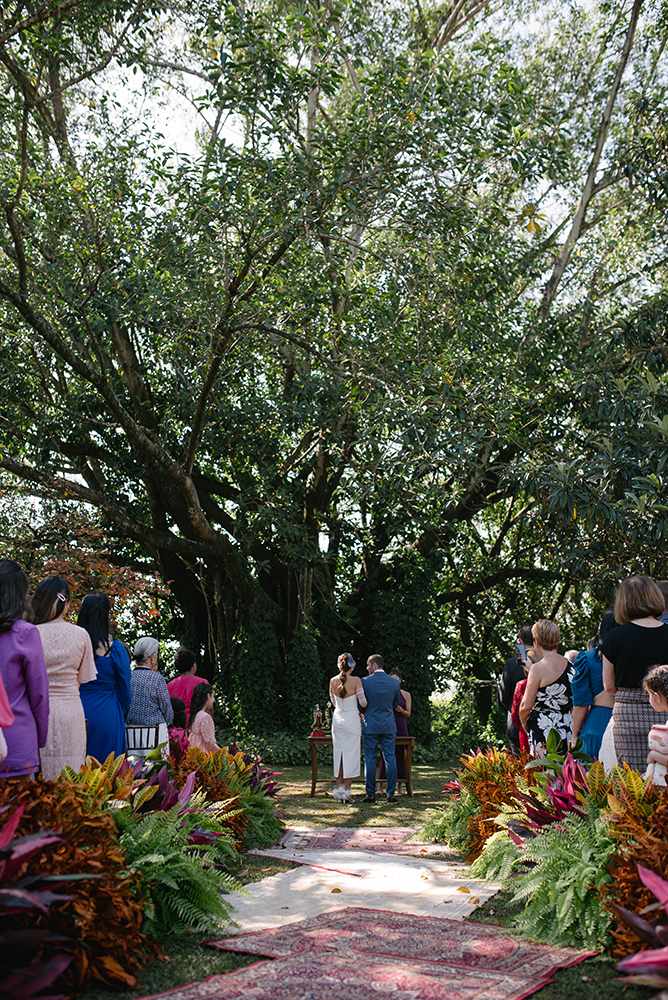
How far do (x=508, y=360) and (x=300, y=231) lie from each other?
5348 mm

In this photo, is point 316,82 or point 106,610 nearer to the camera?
point 106,610

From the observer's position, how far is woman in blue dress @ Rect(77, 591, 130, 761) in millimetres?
5695

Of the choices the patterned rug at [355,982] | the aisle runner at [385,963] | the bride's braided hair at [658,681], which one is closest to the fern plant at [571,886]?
the aisle runner at [385,963]

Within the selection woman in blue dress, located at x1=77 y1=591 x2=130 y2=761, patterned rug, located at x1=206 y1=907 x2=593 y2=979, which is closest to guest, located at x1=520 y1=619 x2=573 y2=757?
patterned rug, located at x1=206 y1=907 x2=593 y2=979

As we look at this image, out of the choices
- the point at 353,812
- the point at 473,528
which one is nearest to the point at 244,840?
the point at 353,812

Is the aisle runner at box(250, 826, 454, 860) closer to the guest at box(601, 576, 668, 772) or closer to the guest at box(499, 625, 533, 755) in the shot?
the guest at box(499, 625, 533, 755)

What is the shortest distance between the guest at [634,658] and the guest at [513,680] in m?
2.66

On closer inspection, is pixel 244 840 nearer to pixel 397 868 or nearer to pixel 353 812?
pixel 397 868

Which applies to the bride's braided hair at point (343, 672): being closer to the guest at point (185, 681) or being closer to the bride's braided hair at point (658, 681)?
the guest at point (185, 681)

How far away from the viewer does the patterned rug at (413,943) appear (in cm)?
393

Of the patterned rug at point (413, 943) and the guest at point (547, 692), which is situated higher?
the guest at point (547, 692)

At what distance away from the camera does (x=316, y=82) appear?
9.09 m

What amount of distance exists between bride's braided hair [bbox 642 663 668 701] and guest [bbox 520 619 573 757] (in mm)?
1714

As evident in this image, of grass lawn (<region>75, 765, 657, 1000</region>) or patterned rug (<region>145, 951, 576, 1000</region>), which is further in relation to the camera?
grass lawn (<region>75, 765, 657, 1000</region>)
